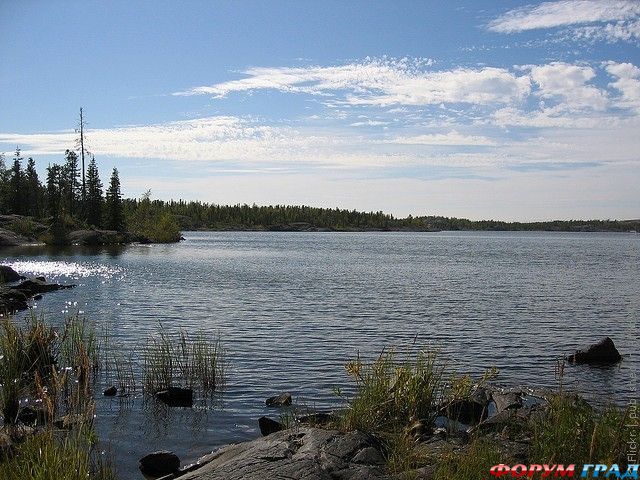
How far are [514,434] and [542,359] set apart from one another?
12.7 metres

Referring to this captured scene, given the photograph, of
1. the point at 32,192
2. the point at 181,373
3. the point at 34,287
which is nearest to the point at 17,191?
the point at 32,192

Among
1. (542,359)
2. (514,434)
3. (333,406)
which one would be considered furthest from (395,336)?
(514,434)

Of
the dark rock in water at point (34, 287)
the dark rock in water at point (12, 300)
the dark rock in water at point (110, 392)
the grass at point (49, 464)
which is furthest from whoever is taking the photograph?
the dark rock in water at point (34, 287)

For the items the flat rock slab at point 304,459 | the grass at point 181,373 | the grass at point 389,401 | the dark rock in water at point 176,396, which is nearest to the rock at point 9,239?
the grass at point 181,373

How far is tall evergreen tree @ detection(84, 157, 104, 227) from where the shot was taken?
110 meters

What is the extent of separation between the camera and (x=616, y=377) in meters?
21.4

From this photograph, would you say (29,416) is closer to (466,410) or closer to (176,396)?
(176,396)

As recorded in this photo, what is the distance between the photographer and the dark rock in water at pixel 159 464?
12.5 meters

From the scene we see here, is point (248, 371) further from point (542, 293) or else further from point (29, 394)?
point (542, 293)

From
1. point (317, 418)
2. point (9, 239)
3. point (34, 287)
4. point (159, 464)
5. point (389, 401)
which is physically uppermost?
point (9, 239)

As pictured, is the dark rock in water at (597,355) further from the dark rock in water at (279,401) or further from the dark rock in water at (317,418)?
the dark rock in water at (317,418)

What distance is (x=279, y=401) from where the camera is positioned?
57.1ft

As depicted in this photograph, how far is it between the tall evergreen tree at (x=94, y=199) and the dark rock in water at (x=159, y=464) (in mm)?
105323

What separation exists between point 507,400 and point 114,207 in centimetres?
10479
